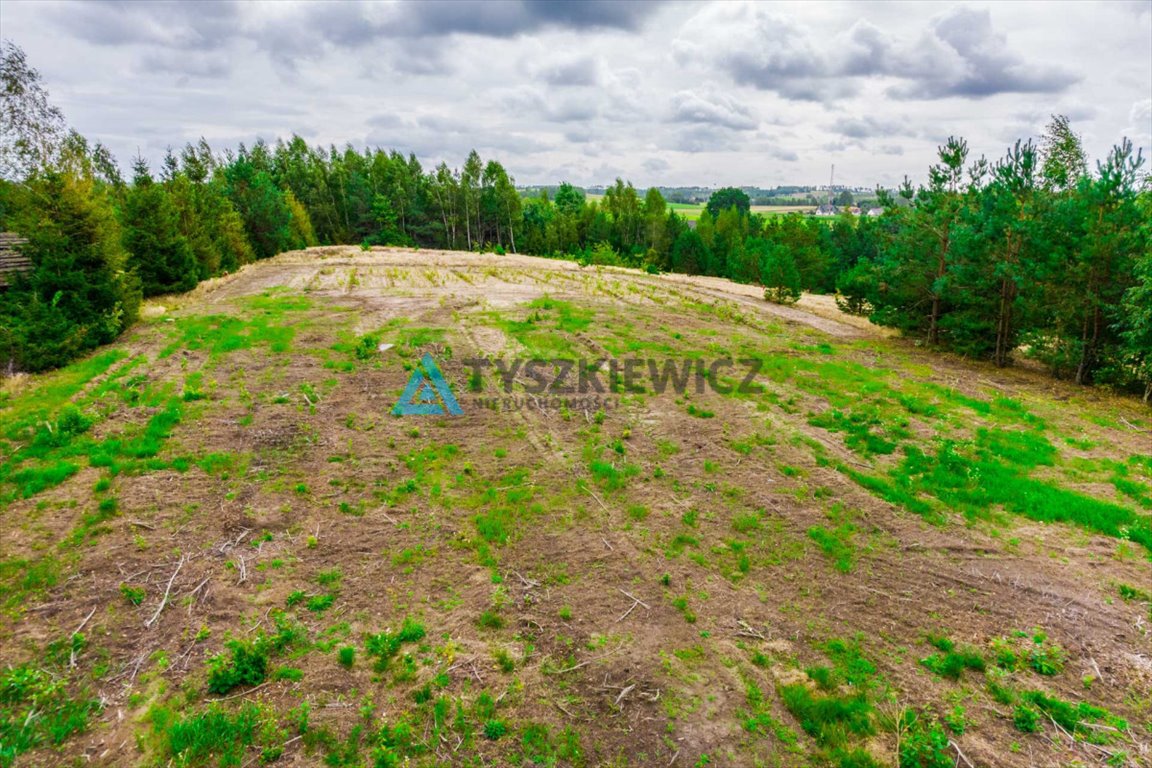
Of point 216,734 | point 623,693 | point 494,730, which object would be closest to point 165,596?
point 216,734

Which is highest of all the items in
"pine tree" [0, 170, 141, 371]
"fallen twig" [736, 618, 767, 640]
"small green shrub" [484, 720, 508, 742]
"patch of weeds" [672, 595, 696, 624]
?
"pine tree" [0, 170, 141, 371]

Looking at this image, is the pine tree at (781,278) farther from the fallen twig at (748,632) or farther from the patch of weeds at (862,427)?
the fallen twig at (748,632)

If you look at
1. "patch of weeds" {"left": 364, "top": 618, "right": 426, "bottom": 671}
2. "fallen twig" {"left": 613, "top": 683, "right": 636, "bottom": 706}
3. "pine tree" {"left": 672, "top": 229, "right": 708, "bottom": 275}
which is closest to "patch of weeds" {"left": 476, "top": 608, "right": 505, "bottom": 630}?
"patch of weeds" {"left": 364, "top": 618, "right": 426, "bottom": 671}

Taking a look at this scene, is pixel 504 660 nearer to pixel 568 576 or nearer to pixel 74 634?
pixel 568 576

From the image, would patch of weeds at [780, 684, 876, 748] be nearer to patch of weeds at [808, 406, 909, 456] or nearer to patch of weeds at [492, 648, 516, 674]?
patch of weeds at [492, 648, 516, 674]

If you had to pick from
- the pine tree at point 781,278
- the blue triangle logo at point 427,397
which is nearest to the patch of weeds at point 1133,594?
the blue triangle logo at point 427,397

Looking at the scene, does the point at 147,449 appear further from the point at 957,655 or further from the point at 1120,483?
the point at 1120,483

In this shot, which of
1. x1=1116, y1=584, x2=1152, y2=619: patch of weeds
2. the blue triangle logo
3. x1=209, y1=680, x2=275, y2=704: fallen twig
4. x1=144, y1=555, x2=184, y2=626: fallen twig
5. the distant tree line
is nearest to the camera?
x1=209, y1=680, x2=275, y2=704: fallen twig
